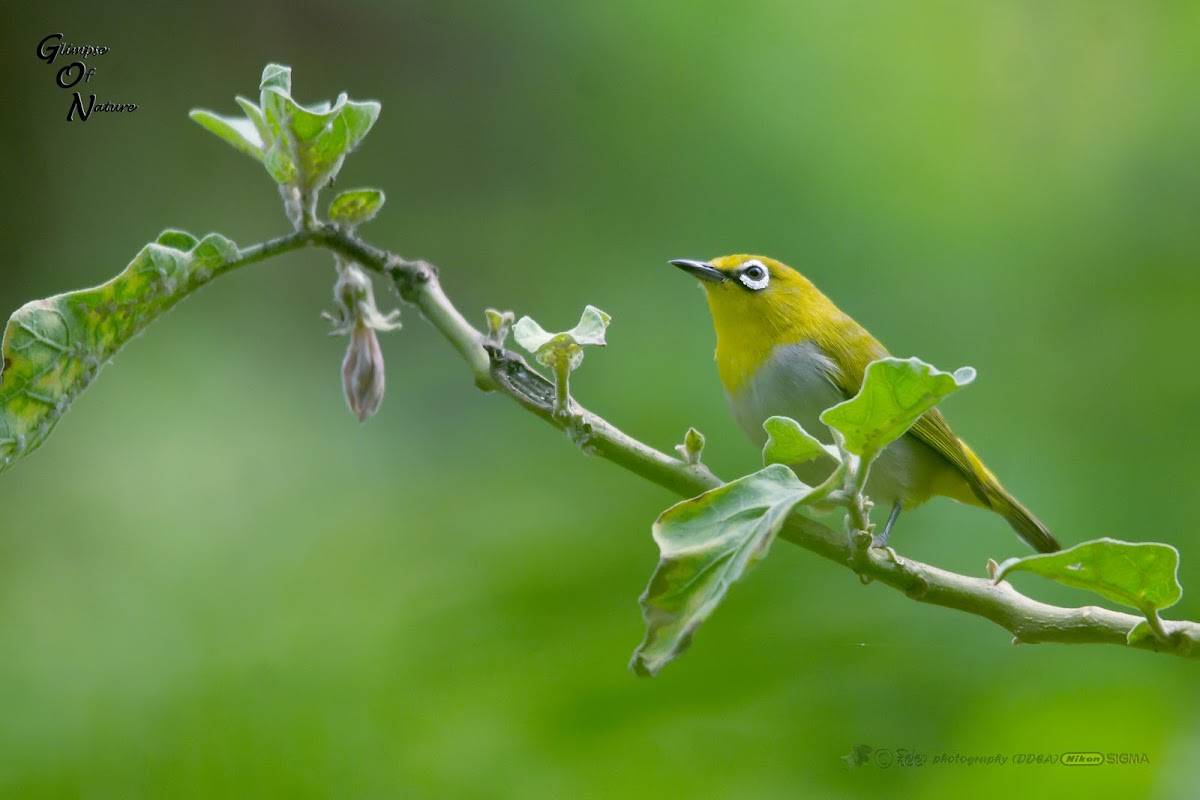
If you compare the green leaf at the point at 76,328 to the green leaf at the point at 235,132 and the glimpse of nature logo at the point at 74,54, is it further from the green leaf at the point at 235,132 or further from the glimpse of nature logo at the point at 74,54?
the glimpse of nature logo at the point at 74,54

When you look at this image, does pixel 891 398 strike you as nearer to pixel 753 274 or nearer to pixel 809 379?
pixel 809 379

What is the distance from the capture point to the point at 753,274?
134 inches

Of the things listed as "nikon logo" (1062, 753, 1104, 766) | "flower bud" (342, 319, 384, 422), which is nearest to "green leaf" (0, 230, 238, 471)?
"flower bud" (342, 319, 384, 422)

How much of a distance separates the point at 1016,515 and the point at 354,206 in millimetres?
2407

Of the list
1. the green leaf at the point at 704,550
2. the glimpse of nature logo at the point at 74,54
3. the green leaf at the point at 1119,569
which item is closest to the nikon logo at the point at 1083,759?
the green leaf at the point at 1119,569

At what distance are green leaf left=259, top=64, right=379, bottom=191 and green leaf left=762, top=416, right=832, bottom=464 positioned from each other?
2.07ft

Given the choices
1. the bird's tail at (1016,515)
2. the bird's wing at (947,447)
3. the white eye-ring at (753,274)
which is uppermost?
the white eye-ring at (753,274)

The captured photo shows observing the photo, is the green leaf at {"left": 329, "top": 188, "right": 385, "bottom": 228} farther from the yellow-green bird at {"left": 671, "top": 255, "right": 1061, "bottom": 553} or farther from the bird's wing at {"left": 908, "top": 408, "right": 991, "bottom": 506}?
the bird's wing at {"left": 908, "top": 408, "right": 991, "bottom": 506}

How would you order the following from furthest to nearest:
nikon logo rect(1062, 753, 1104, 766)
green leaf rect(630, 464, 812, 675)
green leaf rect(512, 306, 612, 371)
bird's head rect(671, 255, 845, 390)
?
bird's head rect(671, 255, 845, 390), nikon logo rect(1062, 753, 1104, 766), green leaf rect(512, 306, 612, 371), green leaf rect(630, 464, 812, 675)

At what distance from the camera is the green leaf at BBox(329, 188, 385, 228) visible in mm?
1403

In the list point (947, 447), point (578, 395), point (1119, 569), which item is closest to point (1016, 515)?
point (947, 447)

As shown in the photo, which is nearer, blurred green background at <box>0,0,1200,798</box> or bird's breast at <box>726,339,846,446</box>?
blurred green background at <box>0,0,1200,798</box>

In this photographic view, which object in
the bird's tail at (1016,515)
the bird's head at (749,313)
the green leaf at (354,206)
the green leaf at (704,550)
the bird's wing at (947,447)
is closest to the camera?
the green leaf at (704,550)

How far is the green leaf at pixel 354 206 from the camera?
140cm
